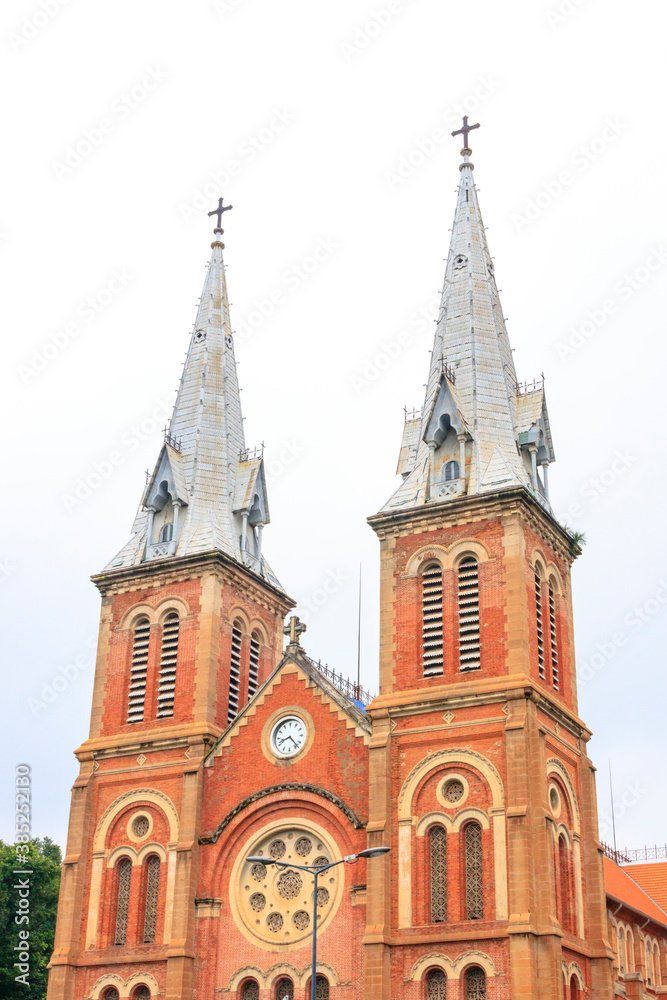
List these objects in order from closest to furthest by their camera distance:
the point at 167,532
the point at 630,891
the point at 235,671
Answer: the point at 235,671, the point at 167,532, the point at 630,891

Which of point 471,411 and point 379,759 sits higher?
point 471,411

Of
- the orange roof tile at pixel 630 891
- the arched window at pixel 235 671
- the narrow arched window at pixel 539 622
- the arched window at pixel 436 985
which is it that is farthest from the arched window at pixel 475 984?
the orange roof tile at pixel 630 891

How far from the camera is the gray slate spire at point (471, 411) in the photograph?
1745 inches

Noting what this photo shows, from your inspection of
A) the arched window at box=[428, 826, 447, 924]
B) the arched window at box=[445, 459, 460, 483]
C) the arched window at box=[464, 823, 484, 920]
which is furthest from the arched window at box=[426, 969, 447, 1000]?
the arched window at box=[445, 459, 460, 483]

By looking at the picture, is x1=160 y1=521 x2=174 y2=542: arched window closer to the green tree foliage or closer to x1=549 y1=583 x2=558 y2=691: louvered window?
x1=549 y1=583 x2=558 y2=691: louvered window

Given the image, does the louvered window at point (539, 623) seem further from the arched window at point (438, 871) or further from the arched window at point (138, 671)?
the arched window at point (138, 671)

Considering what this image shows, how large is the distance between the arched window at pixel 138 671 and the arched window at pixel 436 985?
14579mm

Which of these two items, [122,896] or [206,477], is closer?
[122,896]

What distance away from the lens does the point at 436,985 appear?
3662 cm

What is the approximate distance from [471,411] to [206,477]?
37.3 feet

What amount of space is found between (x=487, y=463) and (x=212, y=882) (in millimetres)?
16765

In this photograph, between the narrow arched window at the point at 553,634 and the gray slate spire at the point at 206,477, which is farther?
the gray slate spire at the point at 206,477

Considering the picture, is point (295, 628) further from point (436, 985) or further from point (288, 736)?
point (436, 985)

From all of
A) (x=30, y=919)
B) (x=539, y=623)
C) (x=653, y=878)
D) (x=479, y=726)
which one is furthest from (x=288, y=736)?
(x=653, y=878)
